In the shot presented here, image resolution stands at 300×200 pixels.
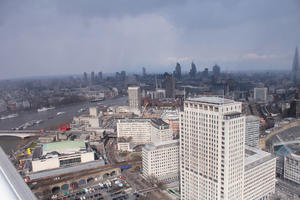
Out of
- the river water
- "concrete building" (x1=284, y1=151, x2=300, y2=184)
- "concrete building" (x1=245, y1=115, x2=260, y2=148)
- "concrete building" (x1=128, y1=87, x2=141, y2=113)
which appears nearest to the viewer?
"concrete building" (x1=284, y1=151, x2=300, y2=184)

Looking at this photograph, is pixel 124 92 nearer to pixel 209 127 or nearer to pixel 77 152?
pixel 77 152

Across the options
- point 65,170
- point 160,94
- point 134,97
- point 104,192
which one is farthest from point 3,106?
point 160,94

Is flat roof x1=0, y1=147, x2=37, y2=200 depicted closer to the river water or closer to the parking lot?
the parking lot

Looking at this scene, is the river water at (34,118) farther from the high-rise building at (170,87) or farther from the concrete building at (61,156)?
the high-rise building at (170,87)

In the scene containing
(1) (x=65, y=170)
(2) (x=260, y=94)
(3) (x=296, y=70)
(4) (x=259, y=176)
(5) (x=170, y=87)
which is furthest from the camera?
(5) (x=170, y=87)

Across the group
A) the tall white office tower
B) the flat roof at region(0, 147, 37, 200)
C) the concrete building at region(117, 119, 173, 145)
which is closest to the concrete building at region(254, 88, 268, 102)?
Result: the concrete building at region(117, 119, 173, 145)

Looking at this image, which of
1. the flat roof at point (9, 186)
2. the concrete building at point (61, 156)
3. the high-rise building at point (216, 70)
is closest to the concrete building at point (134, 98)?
the high-rise building at point (216, 70)

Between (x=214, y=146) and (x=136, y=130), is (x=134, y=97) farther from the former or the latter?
(x=214, y=146)
